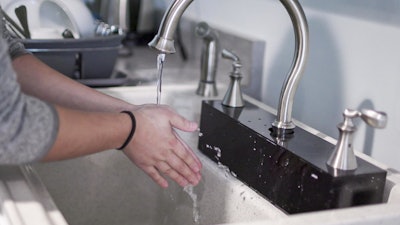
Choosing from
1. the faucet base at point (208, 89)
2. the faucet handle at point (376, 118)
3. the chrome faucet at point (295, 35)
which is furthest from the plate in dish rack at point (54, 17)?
the faucet handle at point (376, 118)

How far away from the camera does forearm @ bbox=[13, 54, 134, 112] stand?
107 cm

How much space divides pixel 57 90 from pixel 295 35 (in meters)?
0.41

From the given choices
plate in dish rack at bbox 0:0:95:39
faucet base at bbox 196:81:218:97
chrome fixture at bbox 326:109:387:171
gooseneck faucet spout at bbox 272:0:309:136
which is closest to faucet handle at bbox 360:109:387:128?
chrome fixture at bbox 326:109:387:171

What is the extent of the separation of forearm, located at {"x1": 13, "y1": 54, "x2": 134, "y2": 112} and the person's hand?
140 mm

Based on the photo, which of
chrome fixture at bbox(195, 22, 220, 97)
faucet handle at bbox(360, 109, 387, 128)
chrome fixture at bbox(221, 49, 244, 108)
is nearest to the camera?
faucet handle at bbox(360, 109, 387, 128)

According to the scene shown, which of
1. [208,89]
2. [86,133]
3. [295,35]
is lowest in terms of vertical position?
[208,89]

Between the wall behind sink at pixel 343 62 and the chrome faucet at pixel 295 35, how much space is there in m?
0.20

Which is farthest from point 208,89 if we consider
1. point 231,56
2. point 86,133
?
point 86,133

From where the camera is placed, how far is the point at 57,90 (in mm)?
1087

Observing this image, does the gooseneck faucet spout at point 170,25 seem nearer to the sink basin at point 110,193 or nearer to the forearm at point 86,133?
the forearm at point 86,133

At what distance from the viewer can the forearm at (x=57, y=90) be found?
1072 mm

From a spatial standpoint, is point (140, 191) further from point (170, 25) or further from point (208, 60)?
point (170, 25)

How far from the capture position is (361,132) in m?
1.21

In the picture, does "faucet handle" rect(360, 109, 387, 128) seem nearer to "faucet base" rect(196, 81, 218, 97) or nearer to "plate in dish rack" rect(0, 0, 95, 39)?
"faucet base" rect(196, 81, 218, 97)
